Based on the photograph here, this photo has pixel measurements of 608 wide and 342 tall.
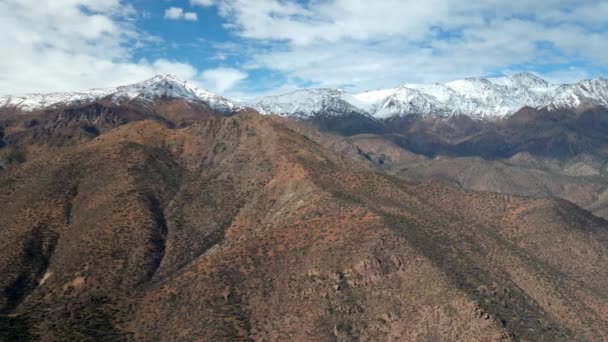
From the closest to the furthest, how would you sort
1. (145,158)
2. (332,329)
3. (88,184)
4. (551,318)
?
1. (332,329)
2. (551,318)
3. (88,184)
4. (145,158)

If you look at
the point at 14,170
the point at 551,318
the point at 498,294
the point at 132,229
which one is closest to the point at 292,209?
the point at 132,229

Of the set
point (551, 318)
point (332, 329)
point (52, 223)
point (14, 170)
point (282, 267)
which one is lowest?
point (551, 318)

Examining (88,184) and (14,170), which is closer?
(88,184)

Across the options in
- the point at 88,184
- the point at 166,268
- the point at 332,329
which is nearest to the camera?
the point at 332,329

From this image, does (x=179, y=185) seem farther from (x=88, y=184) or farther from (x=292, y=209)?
(x=292, y=209)

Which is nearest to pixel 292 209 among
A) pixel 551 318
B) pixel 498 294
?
pixel 498 294

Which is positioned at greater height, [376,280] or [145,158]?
[145,158]
